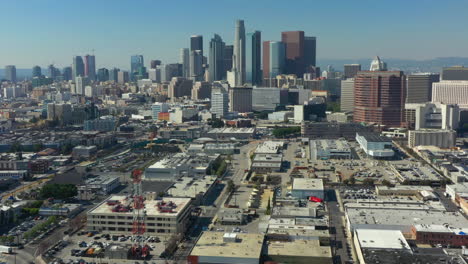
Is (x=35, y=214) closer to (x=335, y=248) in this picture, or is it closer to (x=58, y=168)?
(x=58, y=168)

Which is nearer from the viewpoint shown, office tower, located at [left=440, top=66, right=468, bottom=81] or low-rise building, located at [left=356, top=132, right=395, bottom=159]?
low-rise building, located at [left=356, top=132, right=395, bottom=159]

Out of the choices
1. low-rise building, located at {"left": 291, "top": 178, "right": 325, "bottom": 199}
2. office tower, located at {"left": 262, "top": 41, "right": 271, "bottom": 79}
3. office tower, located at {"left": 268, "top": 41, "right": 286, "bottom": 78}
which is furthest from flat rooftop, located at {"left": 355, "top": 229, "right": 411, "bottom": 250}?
A: office tower, located at {"left": 262, "top": 41, "right": 271, "bottom": 79}

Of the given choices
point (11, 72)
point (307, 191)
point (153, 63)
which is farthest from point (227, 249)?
point (11, 72)

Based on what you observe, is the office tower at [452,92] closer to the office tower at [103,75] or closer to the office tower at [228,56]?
the office tower at [228,56]

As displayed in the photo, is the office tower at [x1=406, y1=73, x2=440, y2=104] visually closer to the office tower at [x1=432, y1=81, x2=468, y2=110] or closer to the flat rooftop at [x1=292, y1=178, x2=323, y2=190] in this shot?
the office tower at [x1=432, y1=81, x2=468, y2=110]

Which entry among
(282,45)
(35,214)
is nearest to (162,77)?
(282,45)

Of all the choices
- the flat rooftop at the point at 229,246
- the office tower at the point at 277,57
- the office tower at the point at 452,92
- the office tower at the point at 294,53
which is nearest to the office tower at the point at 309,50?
the office tower at the point at 294,53
